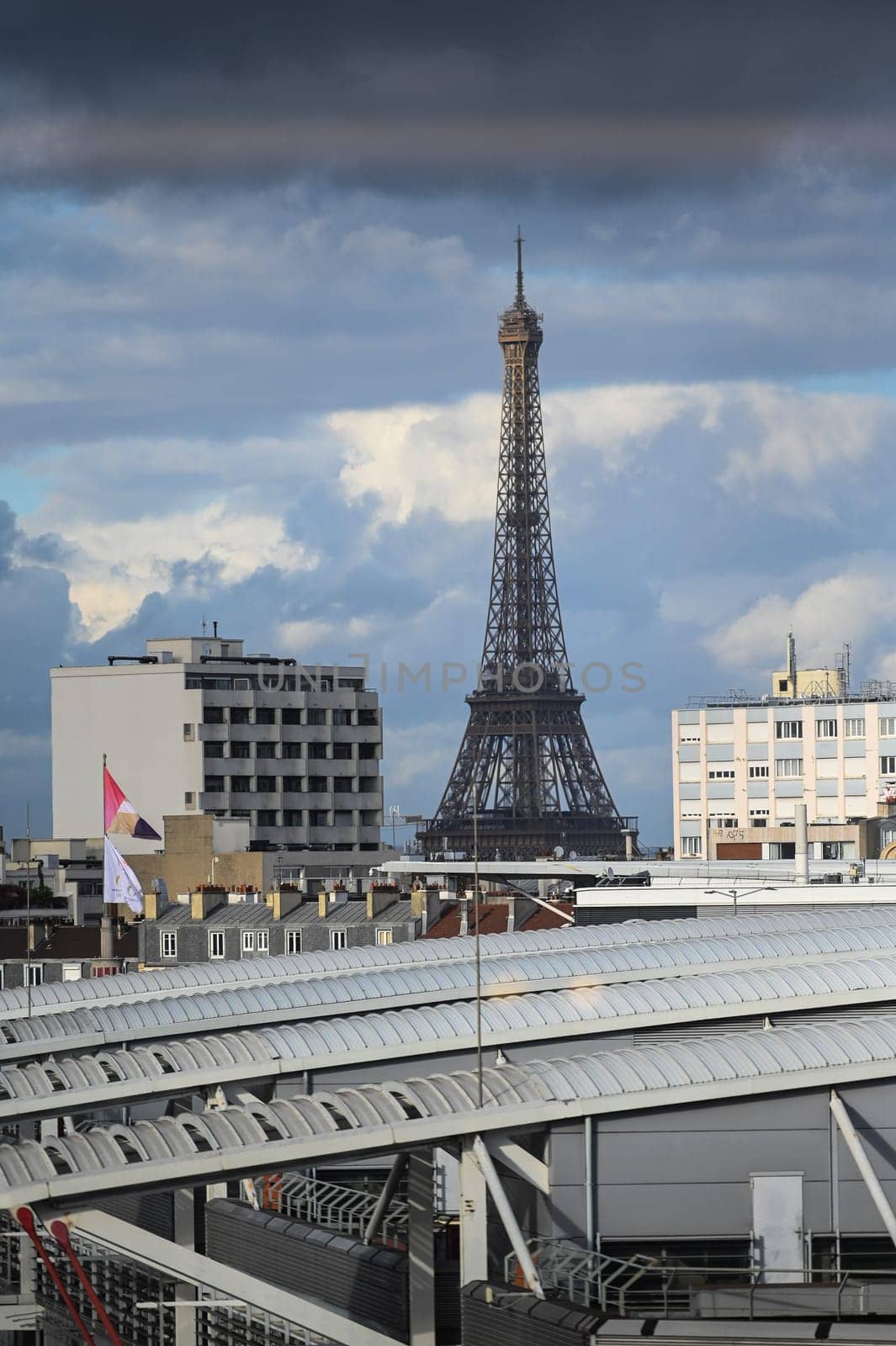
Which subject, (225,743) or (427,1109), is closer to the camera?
(427,1109)

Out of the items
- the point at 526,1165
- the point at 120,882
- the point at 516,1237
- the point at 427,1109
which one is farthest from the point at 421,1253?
the point at 120,882

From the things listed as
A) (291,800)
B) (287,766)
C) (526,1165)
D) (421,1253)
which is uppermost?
(287,766)

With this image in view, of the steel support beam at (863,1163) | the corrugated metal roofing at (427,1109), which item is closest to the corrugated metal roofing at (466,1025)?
the corrugated metal roofing at (427,1109)

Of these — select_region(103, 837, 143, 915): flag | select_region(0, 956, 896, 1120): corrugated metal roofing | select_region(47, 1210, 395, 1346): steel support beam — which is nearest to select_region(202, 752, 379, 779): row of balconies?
select_region(103, 837, 143, 915): flag

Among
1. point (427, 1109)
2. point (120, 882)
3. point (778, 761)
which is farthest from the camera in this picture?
point (778, 761)

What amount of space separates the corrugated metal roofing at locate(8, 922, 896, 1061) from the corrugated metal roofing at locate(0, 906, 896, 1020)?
4.52m

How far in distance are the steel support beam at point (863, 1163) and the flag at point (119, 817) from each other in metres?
54.4

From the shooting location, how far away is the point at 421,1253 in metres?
28.3

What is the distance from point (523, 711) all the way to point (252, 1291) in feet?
488

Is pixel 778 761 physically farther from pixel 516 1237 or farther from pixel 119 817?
pixel 516 1237

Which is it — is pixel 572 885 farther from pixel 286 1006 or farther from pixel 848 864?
pixel 286 1006

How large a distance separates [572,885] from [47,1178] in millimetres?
74197

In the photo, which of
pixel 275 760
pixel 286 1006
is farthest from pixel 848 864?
pixel 275 760

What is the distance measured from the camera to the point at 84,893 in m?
137
